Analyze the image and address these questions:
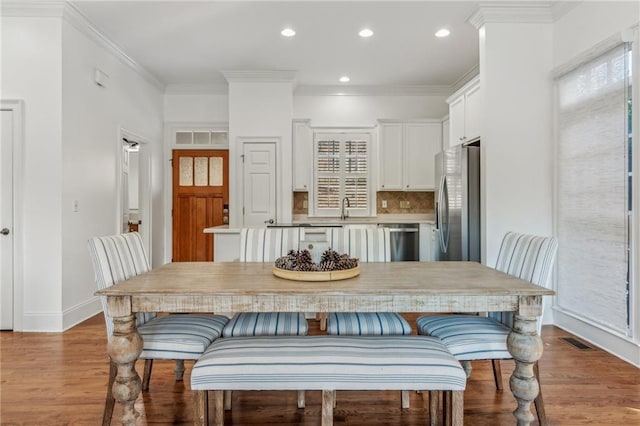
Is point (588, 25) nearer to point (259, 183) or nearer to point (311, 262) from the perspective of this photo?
point (311, 262)

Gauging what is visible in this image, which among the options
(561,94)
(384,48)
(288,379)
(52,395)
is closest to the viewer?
(288,379)

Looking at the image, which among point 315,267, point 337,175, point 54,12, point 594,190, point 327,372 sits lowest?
point 327,372

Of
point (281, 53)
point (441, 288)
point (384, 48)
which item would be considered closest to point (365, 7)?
point (384, 48)

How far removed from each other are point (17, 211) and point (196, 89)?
10.6 feet

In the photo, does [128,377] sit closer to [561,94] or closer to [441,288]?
[441,288]

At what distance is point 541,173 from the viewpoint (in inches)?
140

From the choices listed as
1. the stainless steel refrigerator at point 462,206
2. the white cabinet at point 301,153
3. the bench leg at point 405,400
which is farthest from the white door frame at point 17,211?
the stainless steel refrigerator at point 462,206

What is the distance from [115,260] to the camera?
196cm

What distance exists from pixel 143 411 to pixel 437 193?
12.2 ft

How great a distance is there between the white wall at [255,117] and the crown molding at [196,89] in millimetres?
663

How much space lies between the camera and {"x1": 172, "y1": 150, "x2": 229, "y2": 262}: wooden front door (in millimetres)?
6070

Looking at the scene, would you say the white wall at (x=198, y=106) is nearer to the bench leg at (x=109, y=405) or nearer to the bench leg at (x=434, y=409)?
the bench leg at (x=109, y=405)

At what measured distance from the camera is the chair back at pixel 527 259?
191cm

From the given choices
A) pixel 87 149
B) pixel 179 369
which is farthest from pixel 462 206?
pixel 87 149
